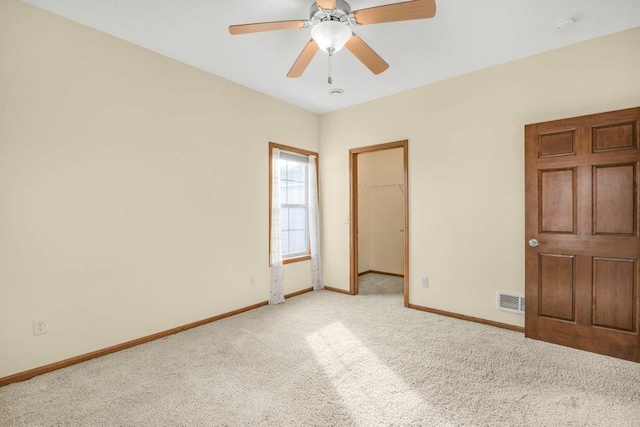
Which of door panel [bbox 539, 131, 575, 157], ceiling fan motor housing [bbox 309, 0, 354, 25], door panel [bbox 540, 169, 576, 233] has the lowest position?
door panel [bbox 540, 169, 576, 233]

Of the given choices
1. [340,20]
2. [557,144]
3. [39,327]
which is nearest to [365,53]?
[340,20]

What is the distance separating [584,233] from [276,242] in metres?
3.28

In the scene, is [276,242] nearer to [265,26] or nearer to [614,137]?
[265,26]

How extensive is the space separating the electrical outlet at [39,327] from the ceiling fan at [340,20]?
8.62ft

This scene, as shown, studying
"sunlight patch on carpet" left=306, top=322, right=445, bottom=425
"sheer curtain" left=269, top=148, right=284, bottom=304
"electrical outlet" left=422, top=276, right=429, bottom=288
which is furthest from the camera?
"sheer curtain" left=269, top=148, right=284, bottom=304

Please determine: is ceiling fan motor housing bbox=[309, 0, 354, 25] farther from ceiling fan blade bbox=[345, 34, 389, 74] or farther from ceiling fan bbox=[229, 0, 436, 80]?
ceiling fan blade bbox=[345, 34, 389, 74]

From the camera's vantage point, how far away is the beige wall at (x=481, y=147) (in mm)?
2811

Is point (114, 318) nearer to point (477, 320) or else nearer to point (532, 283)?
point (477, 320)

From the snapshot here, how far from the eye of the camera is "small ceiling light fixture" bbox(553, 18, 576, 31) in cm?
249

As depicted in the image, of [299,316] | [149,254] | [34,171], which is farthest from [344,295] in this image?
[34,171]

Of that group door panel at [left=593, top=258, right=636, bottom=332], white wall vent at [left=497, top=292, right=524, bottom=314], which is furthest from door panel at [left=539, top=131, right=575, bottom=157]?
white wall vent at [left=497, top=292, right=524, bottom=314]

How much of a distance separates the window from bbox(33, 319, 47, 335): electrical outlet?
2588 millimetres

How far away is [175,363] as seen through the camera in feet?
8.31

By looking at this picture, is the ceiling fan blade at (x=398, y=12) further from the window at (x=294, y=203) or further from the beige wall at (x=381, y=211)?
the beige wall at (x=381, y=211)
